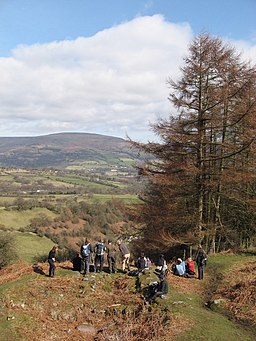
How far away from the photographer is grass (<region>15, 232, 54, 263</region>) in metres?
50.0

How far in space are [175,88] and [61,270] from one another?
13.1 m

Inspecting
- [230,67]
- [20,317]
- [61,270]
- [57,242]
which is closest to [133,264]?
[61,270]

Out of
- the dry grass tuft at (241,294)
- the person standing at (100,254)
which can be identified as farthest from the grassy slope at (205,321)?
the person standing at (100,254)

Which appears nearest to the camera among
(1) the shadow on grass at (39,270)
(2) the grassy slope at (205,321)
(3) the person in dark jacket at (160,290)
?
(2) the grassy slope at (205,321)

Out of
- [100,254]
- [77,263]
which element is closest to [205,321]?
[100,254]

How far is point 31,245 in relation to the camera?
186ft

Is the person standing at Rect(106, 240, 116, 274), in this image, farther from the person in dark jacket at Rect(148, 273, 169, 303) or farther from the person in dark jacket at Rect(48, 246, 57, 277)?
the person in dark jacket at Rect(148, 273, 169, 303)

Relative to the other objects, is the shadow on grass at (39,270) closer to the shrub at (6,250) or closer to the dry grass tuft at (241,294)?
the dry grass tuft at (241,294)

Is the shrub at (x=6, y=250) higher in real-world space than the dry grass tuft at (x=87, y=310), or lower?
lower

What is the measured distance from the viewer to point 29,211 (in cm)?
7719

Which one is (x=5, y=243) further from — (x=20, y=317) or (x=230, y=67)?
(x=230, y=67)

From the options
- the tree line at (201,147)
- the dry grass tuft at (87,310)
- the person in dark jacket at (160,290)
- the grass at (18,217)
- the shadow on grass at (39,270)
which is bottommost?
the grass at (18,217)

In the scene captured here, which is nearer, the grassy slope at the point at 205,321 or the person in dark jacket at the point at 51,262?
the grassy slope at the point at 205,321

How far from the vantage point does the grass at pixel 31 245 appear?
164 feet
